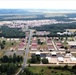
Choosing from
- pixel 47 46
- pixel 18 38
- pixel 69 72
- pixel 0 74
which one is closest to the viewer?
pixel 0 74

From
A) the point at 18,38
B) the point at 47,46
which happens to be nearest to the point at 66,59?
the point at 47,46

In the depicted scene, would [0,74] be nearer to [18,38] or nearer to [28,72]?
[28,72]

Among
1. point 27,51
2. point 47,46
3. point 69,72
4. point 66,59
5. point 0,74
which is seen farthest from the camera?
point 47,46

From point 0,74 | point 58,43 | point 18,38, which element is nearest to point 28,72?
point 0,74

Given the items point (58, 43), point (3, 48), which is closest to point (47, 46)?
point (58, 43)

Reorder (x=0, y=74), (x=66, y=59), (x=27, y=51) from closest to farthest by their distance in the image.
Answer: (x=0, y=74) < (x=66, y=59) < (x=27, y=51)

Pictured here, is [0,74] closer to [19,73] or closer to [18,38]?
[19,73]

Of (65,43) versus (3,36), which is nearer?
(65,43)

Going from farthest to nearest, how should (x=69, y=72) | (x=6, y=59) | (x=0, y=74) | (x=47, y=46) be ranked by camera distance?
(x=47, y=46) → (x=6, y=59) → (x=69, y=72) → (x=0, y=74)
